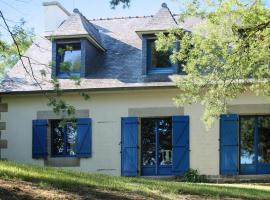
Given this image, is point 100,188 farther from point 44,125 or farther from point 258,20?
point 44,125

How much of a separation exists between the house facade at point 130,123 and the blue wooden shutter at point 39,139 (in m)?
0.03

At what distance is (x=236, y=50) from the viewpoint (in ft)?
38.6

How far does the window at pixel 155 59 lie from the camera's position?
17375 millimetres

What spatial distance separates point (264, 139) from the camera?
54.0 ft

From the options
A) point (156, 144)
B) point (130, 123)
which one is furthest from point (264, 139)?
point (130, 123)

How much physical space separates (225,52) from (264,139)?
5027mm

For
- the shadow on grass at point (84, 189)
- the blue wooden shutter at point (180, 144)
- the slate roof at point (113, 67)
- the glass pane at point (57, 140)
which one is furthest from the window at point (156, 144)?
the shadow on grass at point (84, 189)

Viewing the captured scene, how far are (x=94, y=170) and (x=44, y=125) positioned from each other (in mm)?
2127

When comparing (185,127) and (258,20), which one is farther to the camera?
(185,127)

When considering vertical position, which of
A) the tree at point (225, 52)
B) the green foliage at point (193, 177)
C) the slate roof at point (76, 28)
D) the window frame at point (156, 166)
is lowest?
the green foliage at point (193, 177)

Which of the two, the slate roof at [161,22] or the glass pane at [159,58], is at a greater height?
the slate roof at [161,22]

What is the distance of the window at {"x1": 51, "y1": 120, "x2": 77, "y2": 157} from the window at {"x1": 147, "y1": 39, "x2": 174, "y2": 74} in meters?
3.13

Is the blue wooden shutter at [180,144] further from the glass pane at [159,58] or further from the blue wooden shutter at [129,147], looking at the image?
the glass pane at [159,58]

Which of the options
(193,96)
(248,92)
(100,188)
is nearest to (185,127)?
(248,92)
